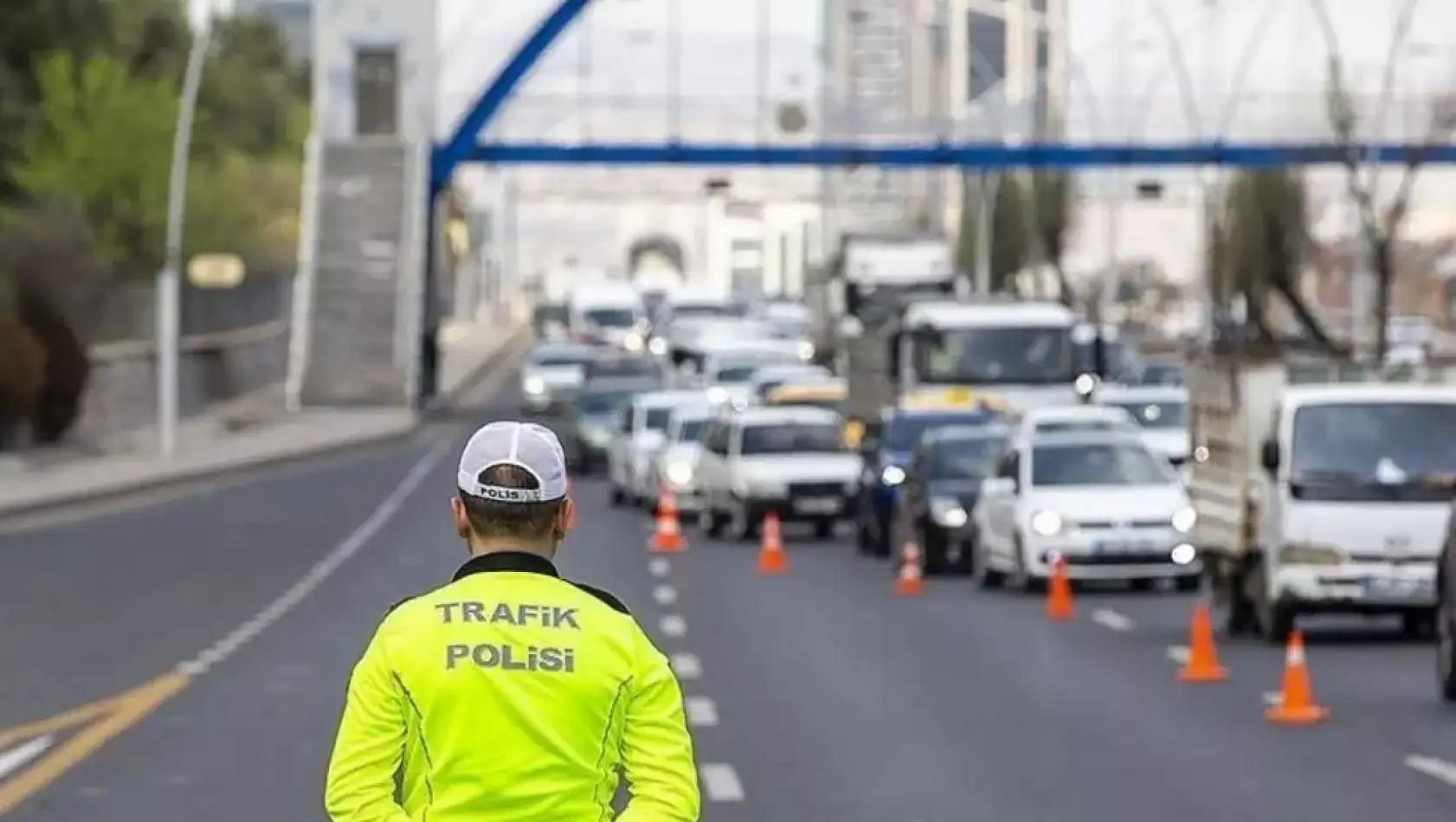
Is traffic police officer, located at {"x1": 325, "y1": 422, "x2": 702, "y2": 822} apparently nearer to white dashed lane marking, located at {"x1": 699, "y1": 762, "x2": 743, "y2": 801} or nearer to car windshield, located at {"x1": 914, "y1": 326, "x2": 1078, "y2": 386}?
white dashed lane marking, located at {"x1": 699, "y1": 762, "x2": 743, "y2": 801}

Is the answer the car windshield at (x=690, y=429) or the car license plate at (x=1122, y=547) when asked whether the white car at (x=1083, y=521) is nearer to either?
the car license plate at (x=1122, y=547)

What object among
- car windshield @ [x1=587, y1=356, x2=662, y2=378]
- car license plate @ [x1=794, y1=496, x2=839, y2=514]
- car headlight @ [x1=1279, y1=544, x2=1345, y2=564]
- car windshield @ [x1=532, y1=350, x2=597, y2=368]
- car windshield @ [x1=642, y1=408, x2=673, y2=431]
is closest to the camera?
car headlight @ [x1=1279, y1=544, x2=1345, y2=564]

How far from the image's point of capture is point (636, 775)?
571 cm

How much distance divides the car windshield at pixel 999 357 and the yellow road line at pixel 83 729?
26.1 metres

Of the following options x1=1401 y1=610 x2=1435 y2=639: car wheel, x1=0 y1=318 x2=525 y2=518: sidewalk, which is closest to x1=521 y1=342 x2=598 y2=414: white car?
x1=0 y1=318 x2=525 y2=518: sidewalk

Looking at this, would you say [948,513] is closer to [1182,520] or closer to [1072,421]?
[1182,520]

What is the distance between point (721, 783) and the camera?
1609 centimetres

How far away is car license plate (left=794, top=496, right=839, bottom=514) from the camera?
42.1 m

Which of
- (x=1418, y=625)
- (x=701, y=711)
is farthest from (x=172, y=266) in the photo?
(x=701, y=711)

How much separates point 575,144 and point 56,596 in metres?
68.7

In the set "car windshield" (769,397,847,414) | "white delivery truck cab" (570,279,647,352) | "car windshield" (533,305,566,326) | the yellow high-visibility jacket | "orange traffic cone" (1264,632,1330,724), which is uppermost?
the yellow high-visibility jacket

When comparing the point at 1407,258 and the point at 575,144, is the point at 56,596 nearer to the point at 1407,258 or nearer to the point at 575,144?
the point at 575,144

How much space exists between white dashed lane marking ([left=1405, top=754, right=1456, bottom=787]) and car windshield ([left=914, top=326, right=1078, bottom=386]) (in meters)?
30.8

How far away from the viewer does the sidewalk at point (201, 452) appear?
4859cm
